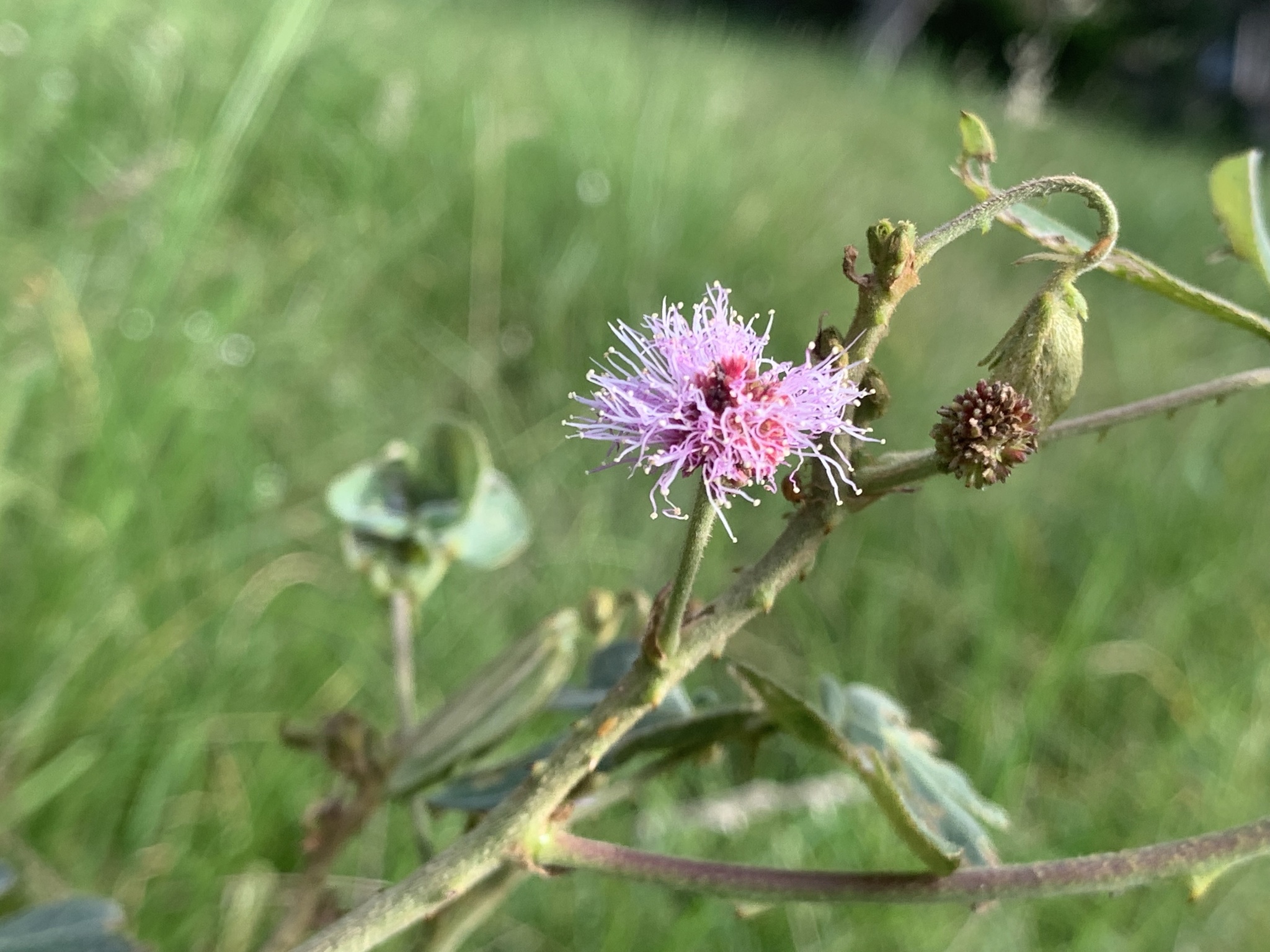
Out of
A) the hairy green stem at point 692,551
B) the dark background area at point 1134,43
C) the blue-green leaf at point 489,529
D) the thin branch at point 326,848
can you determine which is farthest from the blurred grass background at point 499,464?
the dark background area at point 1134,43

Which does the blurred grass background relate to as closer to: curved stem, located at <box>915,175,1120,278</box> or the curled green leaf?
the curled green leaf

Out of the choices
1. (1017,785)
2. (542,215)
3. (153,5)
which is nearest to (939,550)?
→ (1017,785)

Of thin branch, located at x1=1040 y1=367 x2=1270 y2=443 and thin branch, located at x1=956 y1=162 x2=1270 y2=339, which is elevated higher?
thin branch, located at x1=956 y1=162 x2=1270 y2=339

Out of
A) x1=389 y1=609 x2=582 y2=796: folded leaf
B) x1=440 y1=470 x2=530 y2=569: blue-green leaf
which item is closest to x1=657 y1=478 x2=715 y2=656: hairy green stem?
x1=389 y1=609 x2=582 y2=796: folded leaf

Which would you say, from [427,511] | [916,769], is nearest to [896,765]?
[916,769]

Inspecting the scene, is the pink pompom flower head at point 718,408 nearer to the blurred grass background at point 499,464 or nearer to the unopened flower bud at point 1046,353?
the unopened flower bud at point 1046,353

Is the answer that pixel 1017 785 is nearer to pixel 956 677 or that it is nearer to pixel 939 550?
pixel 956 677
